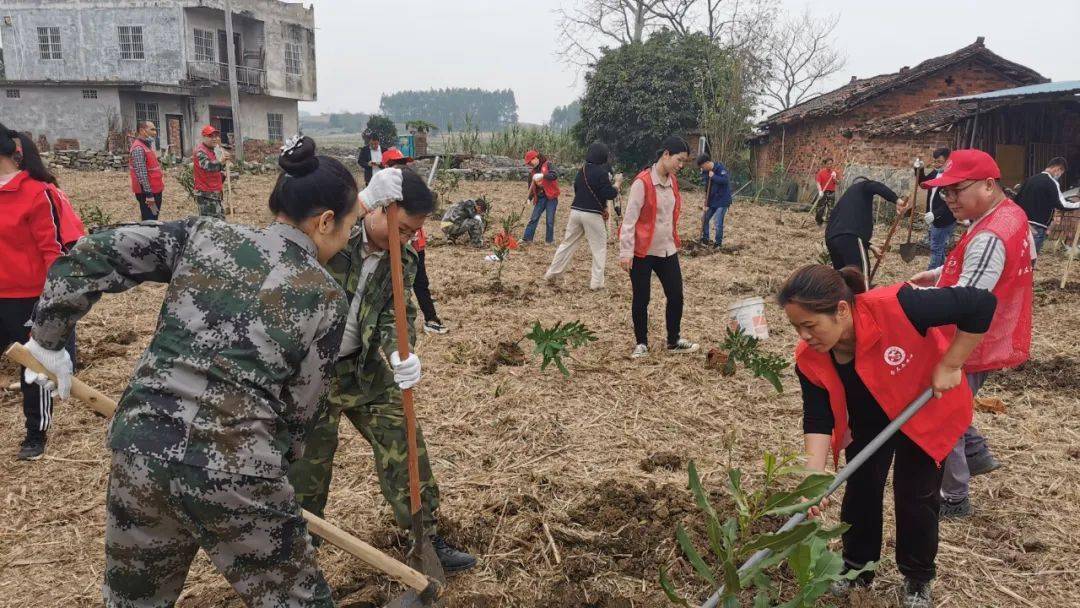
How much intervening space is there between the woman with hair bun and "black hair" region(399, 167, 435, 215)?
749 millimetres

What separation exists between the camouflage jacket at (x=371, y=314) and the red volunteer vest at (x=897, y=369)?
1.49m

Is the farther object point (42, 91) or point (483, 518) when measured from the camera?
point (42, 91)

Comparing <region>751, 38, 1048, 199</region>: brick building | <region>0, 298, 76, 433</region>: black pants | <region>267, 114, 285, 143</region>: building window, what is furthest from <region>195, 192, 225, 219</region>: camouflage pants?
<region>267, 114, 285, 143</region>: building window

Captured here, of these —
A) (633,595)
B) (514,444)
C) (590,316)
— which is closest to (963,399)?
(633,595)

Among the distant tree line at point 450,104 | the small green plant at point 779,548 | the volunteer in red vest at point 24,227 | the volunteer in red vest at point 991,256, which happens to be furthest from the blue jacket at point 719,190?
the distant tree line at point 450,104

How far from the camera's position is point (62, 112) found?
2581 cm

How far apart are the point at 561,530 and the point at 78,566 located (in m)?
2.04

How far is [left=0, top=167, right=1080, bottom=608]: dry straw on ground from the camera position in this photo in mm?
2818

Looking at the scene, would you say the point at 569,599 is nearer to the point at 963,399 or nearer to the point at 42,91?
the point at 963,399

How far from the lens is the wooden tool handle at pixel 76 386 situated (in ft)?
6.05

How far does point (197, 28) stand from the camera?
2709 cm

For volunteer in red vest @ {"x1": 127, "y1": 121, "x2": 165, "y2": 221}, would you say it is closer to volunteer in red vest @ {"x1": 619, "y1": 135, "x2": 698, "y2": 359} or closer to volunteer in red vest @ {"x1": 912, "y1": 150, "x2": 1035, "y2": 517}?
volunteer in red vest @ {"x1": 619, "y1": 135, "x2": 698, "y2": 359}

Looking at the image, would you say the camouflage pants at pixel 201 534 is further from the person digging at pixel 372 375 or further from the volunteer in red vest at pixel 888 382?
the volunteer in red vest at pixel 888 382

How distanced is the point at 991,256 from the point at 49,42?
3443 centimetres
